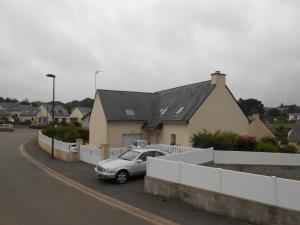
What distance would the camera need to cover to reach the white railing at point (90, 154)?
66.9 ft

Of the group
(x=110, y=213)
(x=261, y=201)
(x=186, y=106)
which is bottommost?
(x=110, y=213)

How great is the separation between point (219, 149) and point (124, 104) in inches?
460

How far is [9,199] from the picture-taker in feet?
40.7

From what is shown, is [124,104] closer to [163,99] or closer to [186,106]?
[163,99]

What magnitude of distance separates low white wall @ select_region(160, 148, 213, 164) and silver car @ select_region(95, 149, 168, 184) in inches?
47.9

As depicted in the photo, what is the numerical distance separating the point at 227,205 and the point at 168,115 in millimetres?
18195

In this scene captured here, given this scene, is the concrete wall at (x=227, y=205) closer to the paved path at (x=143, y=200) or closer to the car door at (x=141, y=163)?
the paved path at (x=143, y=200)

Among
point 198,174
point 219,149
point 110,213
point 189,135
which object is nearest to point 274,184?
point 198,174

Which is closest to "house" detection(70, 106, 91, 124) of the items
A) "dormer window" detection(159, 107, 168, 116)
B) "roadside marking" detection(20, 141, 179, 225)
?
"dormer window" detection(159, 107, 168, 116)

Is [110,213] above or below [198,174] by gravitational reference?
below

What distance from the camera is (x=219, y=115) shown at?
26734 mm

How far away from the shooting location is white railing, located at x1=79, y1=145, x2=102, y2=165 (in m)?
20.4

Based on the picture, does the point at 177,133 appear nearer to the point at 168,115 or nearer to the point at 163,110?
the point at 168,115

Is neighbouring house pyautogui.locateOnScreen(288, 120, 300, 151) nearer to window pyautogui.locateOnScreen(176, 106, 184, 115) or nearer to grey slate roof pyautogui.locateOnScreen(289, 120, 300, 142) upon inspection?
grey slate roof pyautogui.locateOnScreen(289, 120, 300, 142)
